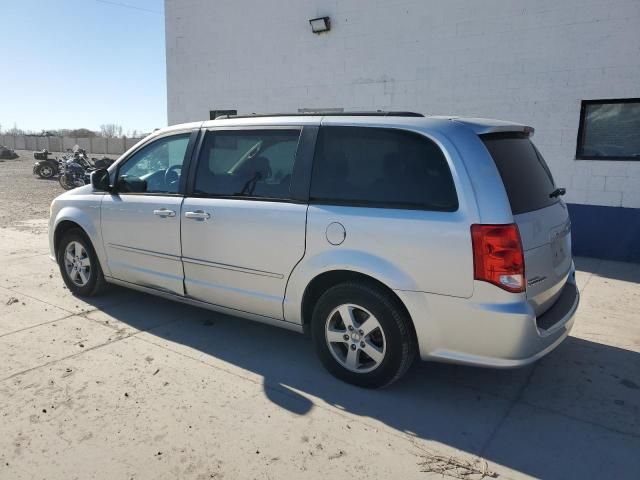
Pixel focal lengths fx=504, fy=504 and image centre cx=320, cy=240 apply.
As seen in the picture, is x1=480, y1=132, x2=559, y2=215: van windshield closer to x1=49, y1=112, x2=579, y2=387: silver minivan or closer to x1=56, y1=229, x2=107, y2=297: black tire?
x1=49, y1=112, x2=579, y2=387: silver minivan

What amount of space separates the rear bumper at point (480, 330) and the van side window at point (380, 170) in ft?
1.97

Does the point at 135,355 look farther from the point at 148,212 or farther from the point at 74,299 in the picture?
the point at 74,299

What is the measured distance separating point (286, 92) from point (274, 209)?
6.63 m

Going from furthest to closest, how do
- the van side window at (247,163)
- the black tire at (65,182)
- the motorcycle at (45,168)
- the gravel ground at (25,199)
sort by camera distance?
the motorcycle at (45,168)
the black tire at (65,182)
the gravel ground at (25,199)
the van side window at (247,163)

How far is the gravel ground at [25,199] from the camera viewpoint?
10.2m

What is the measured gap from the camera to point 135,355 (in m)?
4.00

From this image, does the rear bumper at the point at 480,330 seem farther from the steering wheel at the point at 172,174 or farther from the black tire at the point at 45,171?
the black tire at the point at 45,171

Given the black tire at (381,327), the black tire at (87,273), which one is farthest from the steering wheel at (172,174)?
the black tire at (381,327)

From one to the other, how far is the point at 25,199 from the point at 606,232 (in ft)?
45.4

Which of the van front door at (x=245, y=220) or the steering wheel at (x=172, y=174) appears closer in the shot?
the van front door at (x=245, y=220)

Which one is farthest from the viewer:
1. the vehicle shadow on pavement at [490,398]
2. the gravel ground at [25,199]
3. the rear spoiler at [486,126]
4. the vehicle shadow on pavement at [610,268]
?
the gravel ground at [25,199]

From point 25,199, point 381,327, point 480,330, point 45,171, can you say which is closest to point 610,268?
point 480,330

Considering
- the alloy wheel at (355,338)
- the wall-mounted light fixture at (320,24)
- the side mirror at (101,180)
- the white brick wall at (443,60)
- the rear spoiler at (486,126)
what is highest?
the wall-mounted light fixture at (320,24)

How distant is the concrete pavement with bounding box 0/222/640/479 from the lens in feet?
9.01
